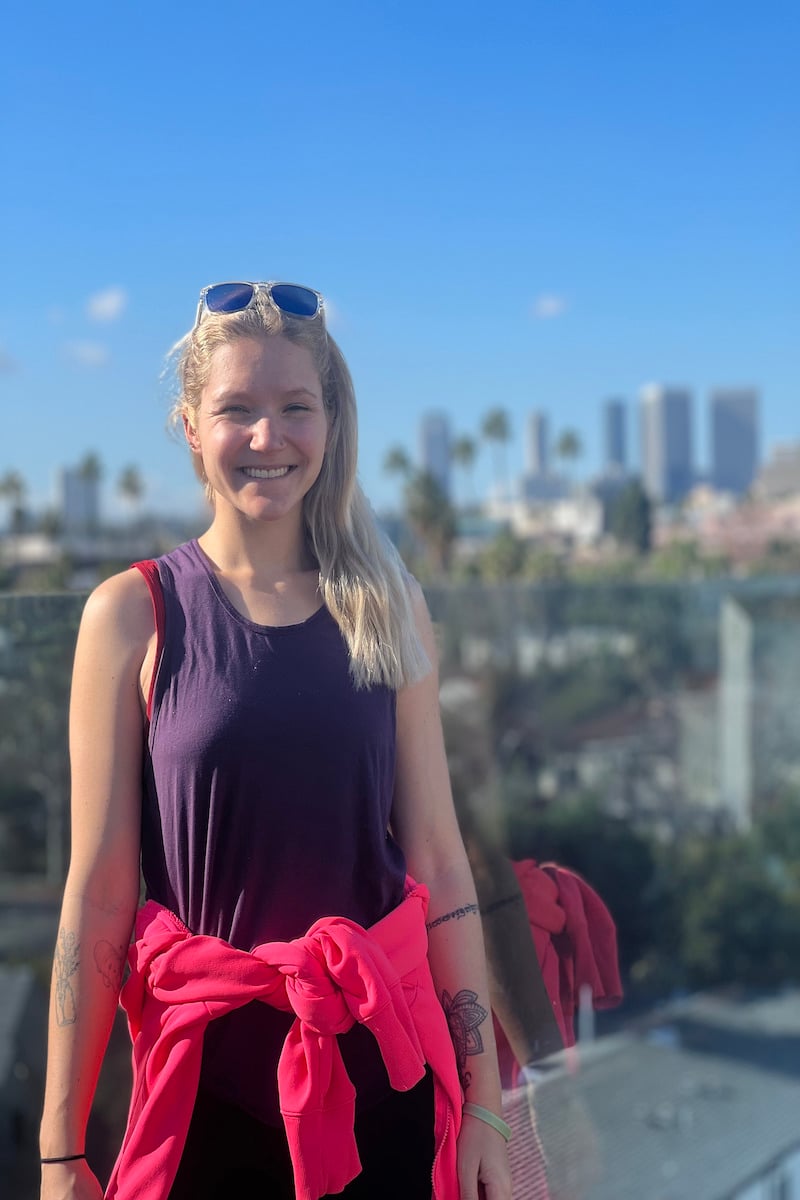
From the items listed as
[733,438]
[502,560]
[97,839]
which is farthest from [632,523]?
[733,438]

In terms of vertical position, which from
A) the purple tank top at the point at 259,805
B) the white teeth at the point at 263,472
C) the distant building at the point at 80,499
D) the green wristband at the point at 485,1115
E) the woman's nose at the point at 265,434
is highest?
the distant building at the point at 80,499

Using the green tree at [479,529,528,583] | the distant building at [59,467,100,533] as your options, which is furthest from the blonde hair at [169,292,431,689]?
the distant building at [59,467,100,533]

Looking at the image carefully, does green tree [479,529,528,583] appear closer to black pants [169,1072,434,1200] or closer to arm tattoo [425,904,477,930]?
arm tattoo [425,904,477,930]

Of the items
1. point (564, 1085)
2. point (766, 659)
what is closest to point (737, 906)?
point (766, 659)

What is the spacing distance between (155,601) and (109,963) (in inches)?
A: 14.2

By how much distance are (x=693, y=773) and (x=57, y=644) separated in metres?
32.6

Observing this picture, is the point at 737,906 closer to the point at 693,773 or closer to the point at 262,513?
the point at 693,773

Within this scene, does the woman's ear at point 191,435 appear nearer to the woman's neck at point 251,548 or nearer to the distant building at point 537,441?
the woman's neck at point 251,548

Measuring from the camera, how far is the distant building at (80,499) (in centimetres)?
4403

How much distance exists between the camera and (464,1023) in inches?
47.1

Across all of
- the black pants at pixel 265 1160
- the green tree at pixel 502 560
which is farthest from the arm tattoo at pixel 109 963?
the green tree at pixel 502 560

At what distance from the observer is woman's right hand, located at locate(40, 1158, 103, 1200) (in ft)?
3.52

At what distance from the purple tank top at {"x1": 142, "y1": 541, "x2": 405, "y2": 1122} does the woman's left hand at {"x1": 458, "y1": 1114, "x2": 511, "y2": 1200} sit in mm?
112

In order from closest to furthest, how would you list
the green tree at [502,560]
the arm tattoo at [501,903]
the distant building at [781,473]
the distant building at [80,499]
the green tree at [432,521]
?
1. the arm tattoo at [501,903]
2. the green tree at [432,521]
3. the green tree at [502,560]
4. the distant building at [80,499]
5. the distant building at [781,473]
